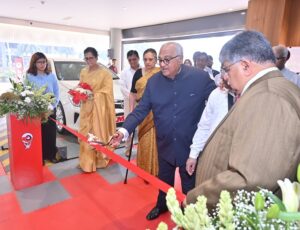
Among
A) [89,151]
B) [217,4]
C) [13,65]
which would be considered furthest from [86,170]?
[13,65]

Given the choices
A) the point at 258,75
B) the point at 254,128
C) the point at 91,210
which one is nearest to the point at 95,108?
the point at 91,210

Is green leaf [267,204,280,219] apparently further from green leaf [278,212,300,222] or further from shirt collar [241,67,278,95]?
shirt collar [241,67,278,95]

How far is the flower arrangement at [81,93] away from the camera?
3154 millimetres

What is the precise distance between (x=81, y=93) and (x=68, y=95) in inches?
69.6

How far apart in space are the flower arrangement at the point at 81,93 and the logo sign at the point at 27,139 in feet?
2.19

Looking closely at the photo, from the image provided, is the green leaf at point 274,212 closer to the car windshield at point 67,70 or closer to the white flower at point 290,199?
the white flower at point 290,199

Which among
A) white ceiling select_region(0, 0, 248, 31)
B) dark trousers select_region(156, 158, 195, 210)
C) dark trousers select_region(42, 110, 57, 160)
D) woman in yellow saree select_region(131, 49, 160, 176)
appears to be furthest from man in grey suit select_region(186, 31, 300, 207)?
white ceiling select_region(0, 0, 248, 31)

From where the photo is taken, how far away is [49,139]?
3564 millimetres

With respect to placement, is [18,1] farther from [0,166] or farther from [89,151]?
[89,151]

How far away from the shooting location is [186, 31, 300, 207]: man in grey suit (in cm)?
72

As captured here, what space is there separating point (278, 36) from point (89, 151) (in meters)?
2.83

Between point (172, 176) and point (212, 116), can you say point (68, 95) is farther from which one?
point (212, 116)

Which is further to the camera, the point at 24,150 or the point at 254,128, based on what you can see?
the point at 24,150

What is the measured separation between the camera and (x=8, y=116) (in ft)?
9.24
